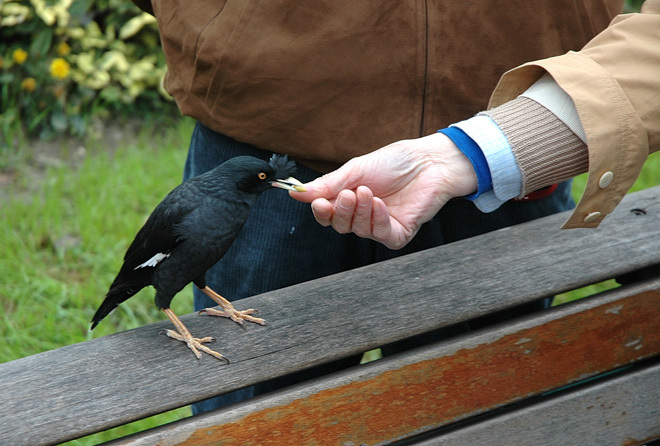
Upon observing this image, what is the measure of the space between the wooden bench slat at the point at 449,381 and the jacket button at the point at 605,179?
0.43 meters

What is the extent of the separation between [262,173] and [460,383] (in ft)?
2.33

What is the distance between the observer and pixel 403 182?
1685 millimetres

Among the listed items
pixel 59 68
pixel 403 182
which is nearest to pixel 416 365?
pixel 403 182

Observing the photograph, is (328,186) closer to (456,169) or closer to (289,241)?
(456,169)

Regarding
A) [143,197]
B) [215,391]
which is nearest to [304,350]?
[215,391]

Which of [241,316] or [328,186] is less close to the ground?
[328,186]

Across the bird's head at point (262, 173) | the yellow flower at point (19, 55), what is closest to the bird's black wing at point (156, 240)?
the bird's head at point (262, 173)

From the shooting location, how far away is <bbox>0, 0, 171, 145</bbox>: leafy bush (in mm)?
4848

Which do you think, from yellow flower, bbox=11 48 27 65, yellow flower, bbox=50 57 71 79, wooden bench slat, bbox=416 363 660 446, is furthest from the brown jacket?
yellow flower, bbox=11 48 27 65

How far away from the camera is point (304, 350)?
1.70 meters

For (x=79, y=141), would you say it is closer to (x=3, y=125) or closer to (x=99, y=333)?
(x=3, y=125)

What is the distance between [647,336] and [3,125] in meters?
4.24

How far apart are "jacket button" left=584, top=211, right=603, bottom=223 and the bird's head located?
67cm

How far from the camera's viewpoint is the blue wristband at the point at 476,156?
1.62 m
